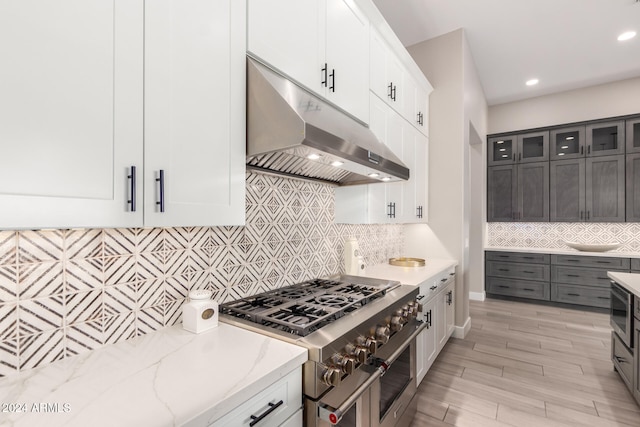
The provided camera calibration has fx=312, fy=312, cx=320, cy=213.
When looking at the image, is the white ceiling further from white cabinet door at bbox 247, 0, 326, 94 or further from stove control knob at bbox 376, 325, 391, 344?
stove control knob at bbox 376, 325, 391, 344

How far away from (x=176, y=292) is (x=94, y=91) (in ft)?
2.85

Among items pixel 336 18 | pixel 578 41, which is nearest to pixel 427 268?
pixel 336 18

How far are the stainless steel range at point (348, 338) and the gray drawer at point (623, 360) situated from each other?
5.66 ft

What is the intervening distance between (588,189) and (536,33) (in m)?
2.56

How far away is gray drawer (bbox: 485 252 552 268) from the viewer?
4.78 m

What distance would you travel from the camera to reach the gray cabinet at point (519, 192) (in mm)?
5000

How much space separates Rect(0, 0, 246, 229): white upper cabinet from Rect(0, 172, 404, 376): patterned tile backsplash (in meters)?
0.35

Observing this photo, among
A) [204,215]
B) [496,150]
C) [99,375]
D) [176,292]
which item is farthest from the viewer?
[496,150]

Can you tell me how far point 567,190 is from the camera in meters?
4.82

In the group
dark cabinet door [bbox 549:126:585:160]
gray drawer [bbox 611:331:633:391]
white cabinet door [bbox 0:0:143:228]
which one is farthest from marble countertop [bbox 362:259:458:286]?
dark cabinet door [bbox 549:126:585:160]

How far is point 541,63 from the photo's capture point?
420 centimetres

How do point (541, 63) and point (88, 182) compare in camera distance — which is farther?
point (541, 63)

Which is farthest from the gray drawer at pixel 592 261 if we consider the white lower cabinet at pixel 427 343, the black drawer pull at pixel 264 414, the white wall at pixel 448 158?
the black drawer pull at pixel 264 414

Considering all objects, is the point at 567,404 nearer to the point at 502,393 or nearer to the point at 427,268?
the point at 502,393
